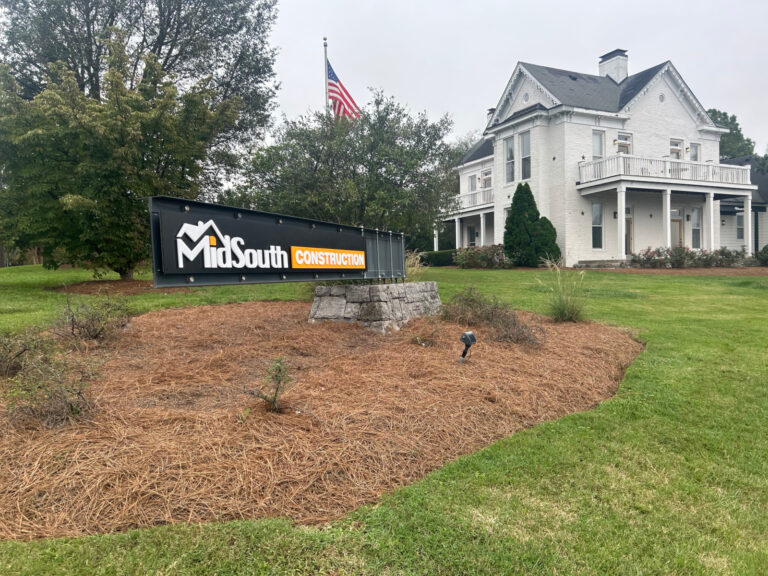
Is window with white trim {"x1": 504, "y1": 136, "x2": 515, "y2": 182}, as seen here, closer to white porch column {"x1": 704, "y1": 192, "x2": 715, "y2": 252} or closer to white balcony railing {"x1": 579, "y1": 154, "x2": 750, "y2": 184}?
white balcony railing {"x1": 579, "y1": 154, "x2": 750, "y2": 184}

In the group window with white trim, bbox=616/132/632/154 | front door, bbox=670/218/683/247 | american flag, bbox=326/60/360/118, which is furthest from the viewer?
front door, bbox=670/218/683/247

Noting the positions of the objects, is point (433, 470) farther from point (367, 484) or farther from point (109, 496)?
point (109, 496)

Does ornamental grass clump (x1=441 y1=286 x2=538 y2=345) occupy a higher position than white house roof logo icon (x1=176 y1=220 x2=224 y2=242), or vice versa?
white house roof logo icon (x1=176 y1=220 x2=224 y2=242)

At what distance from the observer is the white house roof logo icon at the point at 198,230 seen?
4.10 m

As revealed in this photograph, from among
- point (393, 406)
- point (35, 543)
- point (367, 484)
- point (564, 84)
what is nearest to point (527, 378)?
point (393, 406)

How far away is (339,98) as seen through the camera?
14695mm

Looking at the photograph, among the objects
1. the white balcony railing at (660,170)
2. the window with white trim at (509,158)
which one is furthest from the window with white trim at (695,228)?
the window with white trim at (509,158)

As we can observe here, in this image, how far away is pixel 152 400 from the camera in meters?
3.82

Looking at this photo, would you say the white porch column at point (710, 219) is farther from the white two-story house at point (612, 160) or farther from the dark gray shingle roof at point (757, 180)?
the dark gray shingle roof at point (757, 180)

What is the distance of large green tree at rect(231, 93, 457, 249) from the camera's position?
12.5m

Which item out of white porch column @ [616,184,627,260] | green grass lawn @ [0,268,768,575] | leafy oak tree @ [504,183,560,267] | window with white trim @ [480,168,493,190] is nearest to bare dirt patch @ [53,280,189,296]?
green grass lawn @ [0,268,768,575]

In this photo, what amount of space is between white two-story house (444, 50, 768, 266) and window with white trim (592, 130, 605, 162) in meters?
0.04

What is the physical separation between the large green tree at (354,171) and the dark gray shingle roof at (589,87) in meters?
9.38

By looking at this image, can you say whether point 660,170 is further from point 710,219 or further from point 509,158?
point 509,158
